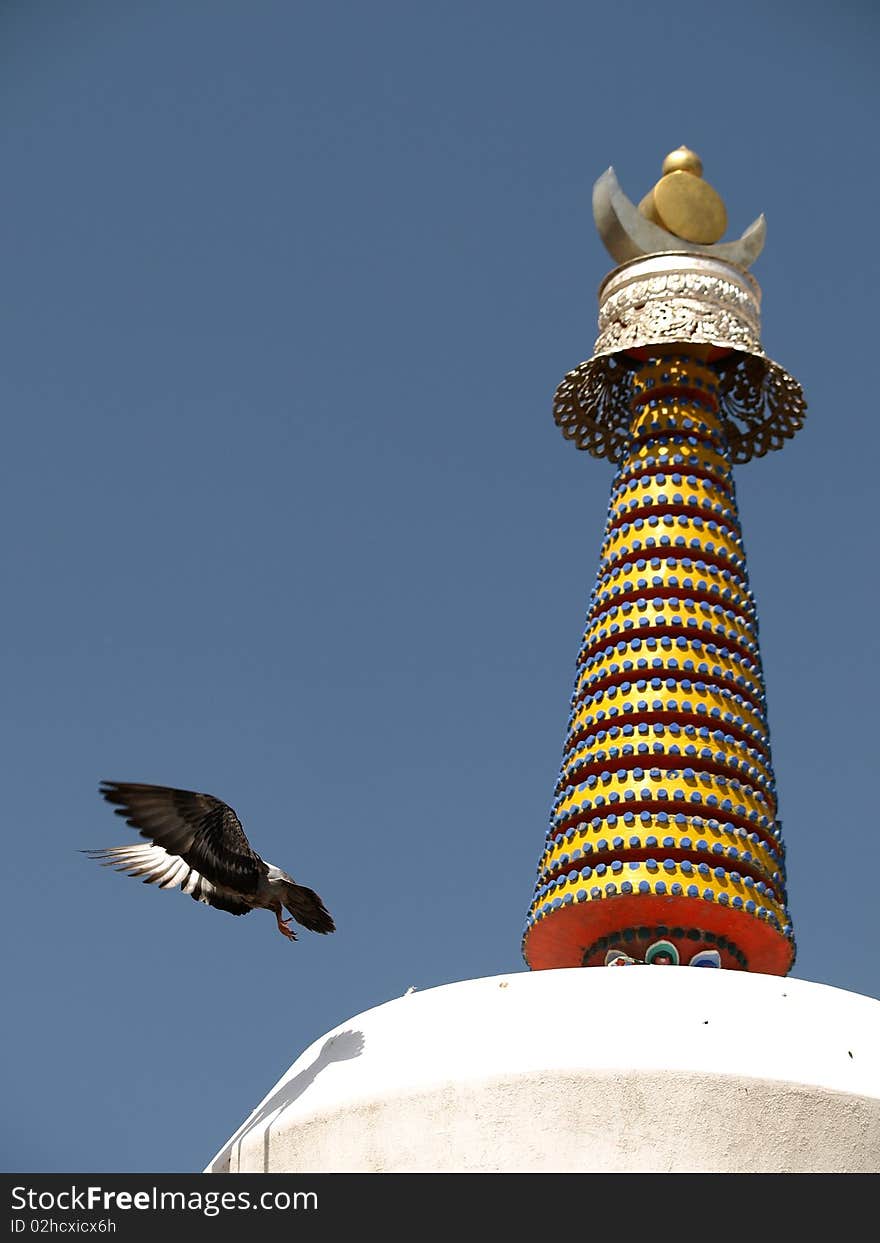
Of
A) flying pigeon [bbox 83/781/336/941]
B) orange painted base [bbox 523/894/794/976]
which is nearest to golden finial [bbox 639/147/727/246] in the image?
orange painted base [bbox 523/894/794/976]

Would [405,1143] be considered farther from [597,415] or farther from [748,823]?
Answer: [597,415]

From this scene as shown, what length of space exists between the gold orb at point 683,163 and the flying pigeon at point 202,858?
1025 centimetres

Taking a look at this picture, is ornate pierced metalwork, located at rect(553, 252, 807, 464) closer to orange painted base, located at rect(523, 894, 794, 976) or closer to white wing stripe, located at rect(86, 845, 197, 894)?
orange painted base, located at rect(523, 894, 794, 976)

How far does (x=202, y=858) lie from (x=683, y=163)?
10800 mm

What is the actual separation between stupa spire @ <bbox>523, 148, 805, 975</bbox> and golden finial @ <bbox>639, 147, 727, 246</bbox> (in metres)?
0.02

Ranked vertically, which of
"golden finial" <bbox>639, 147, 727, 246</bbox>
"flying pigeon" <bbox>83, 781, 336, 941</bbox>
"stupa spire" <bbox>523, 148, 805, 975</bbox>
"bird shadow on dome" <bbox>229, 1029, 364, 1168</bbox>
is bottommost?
"bird shadow on dome" <bbox>229, 1029, 364, 1168</bbox>

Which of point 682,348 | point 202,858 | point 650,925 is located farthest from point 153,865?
point 682,348

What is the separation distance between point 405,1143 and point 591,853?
4590 millimetres

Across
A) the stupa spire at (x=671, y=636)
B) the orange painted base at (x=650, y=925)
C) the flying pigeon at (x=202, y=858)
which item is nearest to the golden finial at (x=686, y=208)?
the stupa spire at (x=671, y=636)

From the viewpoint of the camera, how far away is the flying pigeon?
49.3 feet

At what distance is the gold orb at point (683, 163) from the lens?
2273 cm

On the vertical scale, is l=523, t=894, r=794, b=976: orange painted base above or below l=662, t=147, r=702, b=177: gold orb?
below

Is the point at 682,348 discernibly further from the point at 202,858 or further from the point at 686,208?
the point at 202,858

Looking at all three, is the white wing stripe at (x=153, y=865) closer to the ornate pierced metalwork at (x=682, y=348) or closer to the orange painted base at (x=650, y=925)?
the orange painted base at (x=650, y=925)
